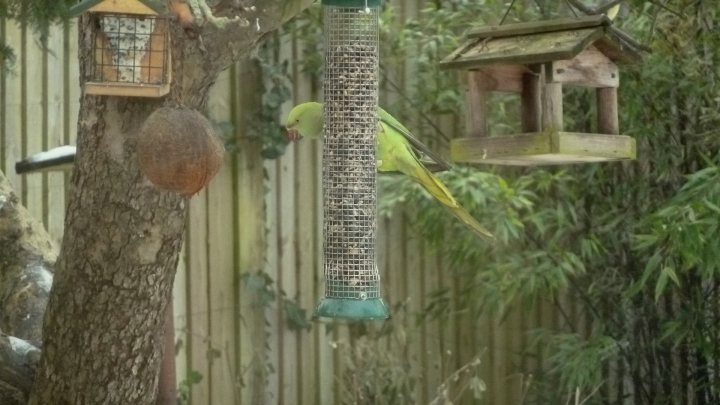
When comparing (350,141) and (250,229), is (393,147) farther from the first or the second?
(250,229)

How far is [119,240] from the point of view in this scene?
241 cm

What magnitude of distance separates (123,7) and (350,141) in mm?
644

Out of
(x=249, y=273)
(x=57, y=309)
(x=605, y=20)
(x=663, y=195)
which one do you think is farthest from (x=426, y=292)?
(x=57, y=309)

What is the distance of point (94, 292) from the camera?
2.45m

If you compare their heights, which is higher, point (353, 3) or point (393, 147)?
point (353, 3)

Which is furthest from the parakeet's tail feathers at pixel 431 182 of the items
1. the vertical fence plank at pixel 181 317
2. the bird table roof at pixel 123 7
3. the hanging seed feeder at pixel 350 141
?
the vertical fence plank at pixel 181 317

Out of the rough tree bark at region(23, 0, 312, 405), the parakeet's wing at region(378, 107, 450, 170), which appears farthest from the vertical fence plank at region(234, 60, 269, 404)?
the rough tree bark at region(23, 0, 312, 405)

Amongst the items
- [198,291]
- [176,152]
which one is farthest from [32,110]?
[176,152]

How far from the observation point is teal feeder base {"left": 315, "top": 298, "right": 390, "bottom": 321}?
240 centimetres

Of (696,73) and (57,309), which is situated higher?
(696,73)

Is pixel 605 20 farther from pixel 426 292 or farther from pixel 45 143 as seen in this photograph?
pixel 426 292

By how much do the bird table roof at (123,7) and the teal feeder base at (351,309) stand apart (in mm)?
668

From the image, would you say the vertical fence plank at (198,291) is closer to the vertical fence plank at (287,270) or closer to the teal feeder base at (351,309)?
the vertical fence plank at (287,270)

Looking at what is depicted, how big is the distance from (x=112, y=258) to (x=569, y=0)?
1275 millimetres
